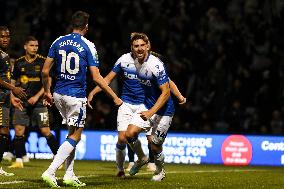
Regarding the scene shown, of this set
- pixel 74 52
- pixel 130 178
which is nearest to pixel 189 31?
pixel 130 178

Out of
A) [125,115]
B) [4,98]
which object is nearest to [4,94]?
[4,98]

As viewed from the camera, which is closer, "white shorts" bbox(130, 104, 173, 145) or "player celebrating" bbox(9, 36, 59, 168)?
"white shorts" bbox(130, 104, 173, 145)

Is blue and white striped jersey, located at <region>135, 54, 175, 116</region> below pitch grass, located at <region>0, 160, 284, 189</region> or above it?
above

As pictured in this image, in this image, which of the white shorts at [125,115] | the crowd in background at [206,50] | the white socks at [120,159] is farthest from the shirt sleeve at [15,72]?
the crowd in background at [206,50]

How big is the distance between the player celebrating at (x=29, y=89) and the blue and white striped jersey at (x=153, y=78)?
3.44 meters

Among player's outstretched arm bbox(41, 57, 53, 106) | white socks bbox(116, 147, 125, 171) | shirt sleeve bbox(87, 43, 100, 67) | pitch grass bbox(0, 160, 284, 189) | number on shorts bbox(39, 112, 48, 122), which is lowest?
pitch grass bbox(0, 160, 284, 189)

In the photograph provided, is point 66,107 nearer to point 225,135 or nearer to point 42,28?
point 225,135

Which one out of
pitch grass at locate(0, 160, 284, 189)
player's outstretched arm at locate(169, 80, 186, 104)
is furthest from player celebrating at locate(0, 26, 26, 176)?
player's outstretched arm at locate(169, 80, 186, 104)

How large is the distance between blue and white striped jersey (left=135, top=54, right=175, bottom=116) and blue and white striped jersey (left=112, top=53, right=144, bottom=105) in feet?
1.77

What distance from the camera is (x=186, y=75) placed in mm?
23531

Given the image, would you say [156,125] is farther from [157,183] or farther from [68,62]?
[68,62]

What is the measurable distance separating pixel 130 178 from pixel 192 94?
413 inches

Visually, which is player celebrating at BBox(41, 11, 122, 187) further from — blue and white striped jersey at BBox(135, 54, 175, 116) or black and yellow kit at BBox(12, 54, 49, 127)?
black and yellow kit at BBox(12, 54, 49, 127)

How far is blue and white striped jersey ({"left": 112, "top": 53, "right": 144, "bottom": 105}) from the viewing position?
45.1 ft
